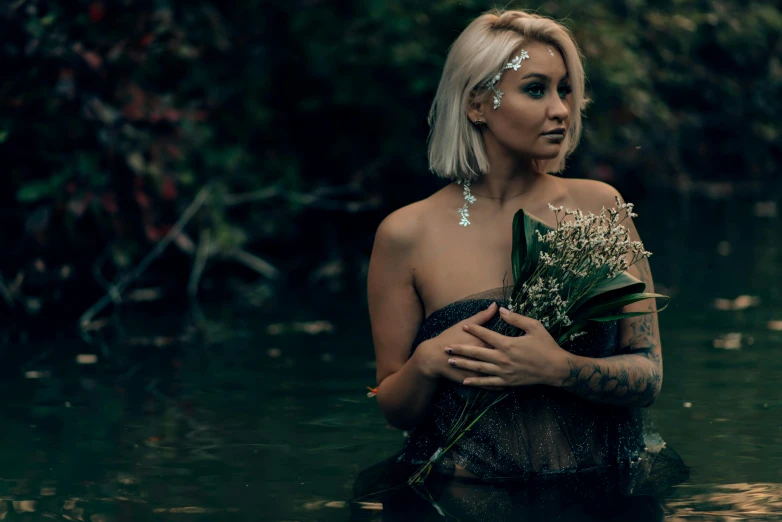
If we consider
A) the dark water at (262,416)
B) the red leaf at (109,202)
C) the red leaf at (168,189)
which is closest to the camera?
the dark water at (262,416)

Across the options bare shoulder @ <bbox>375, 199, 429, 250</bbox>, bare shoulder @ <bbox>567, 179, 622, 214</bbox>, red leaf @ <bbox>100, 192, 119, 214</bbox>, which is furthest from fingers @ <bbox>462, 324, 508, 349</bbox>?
red leaf @ <bbox>100, 192, 119, 214</bbox>

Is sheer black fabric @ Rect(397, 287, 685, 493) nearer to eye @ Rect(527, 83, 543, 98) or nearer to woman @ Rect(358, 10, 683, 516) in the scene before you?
woman @ Rect(358, 10, 683, 516)

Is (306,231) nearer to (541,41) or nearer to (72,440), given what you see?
(72,440)

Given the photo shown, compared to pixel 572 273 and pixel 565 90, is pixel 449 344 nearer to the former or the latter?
pixel 572 273

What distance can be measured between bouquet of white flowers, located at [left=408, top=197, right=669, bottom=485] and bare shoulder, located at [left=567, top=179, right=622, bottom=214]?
0.27 m

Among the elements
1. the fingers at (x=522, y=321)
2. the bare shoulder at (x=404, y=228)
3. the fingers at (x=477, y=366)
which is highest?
the bare shoulder at (x=404, y=228)

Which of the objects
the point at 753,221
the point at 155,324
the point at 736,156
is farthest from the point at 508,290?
the point at 736,156

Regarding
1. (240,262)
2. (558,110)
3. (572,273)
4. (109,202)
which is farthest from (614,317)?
(240,262)

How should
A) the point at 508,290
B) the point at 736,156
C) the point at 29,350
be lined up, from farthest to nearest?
the point at 736,156
the point at 29,350
the point at 508,290

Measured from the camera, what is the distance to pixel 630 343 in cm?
401

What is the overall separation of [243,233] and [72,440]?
4.64 m

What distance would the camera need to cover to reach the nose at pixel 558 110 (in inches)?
149

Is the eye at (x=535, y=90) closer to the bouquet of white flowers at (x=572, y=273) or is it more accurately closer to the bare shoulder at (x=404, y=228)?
the bouquet of white flowers at (x=572, y=273)

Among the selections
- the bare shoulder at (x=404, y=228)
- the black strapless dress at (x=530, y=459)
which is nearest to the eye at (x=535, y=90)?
the bare shoulder at (x=404, y=228)
